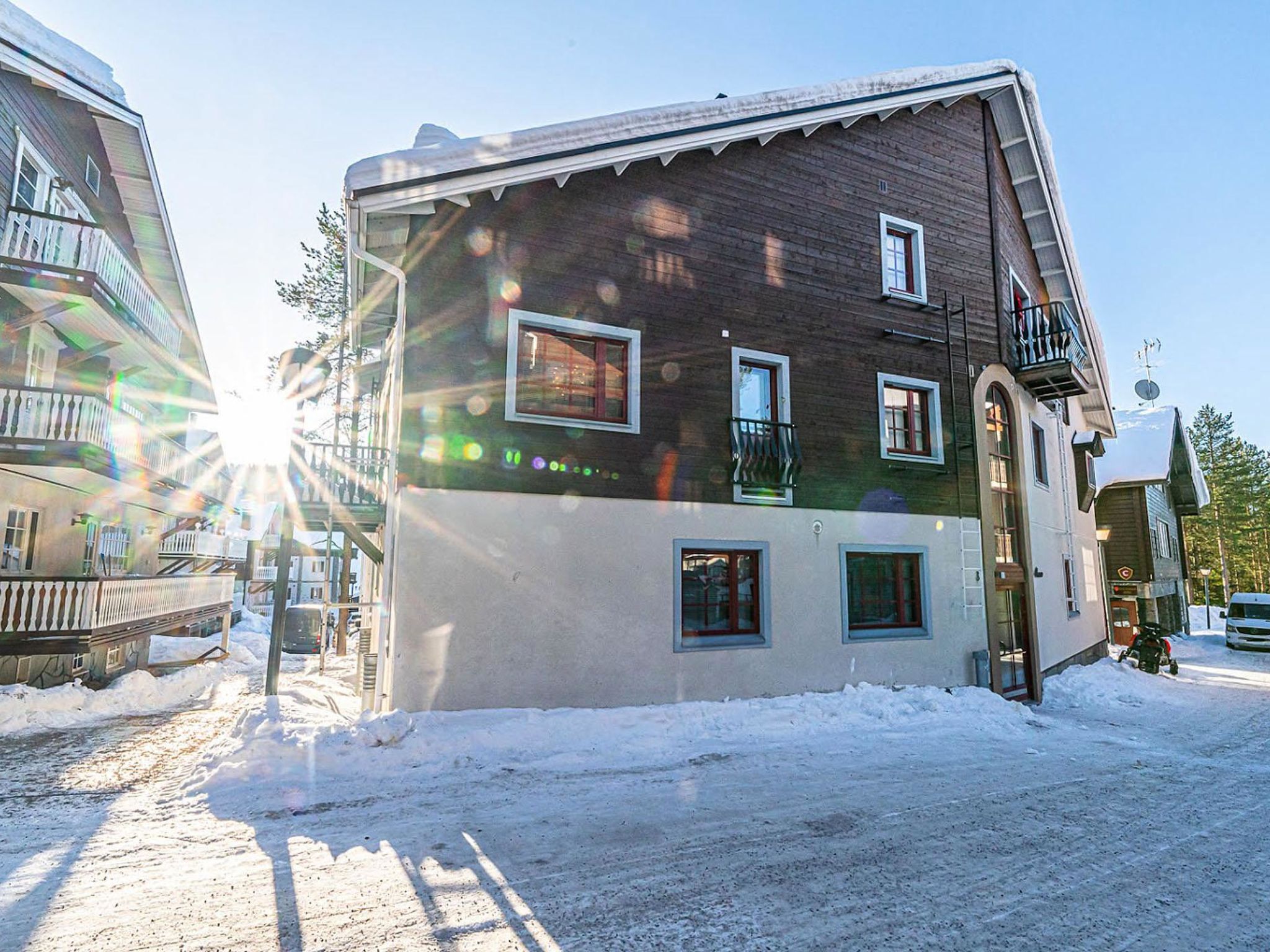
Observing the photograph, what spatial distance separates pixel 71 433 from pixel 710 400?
35.4 ft

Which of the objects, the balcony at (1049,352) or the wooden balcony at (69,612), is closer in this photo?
the wooden balcony at (69,612)

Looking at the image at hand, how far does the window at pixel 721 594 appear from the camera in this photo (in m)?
10.4

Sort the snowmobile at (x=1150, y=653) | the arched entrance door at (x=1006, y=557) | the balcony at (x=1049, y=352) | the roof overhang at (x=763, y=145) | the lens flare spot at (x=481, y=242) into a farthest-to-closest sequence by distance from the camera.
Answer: the snowmobile at (x=1150, y=653)
the balcony at (x=1049, y=352)
the arched entrance door at (x=1006, y=557)
the lens flare spot at (x=481, y=242)
the roof overhang at (x=763, y=145)

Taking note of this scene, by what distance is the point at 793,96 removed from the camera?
1224 centimetres

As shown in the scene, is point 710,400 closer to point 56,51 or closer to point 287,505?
point 287,505

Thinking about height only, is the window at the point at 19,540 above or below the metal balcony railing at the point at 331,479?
below

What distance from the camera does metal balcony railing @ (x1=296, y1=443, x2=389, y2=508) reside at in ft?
33.6

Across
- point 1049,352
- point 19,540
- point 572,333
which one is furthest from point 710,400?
point 19,540

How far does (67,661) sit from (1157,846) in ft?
55.3

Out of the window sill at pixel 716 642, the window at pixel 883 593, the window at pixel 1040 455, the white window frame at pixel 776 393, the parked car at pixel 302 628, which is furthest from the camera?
the parked car at pixel 302 628

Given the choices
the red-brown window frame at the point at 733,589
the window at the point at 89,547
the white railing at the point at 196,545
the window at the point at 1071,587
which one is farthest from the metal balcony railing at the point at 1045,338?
the white railing at the point at 196,545

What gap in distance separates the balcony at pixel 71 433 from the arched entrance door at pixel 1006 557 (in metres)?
16.8

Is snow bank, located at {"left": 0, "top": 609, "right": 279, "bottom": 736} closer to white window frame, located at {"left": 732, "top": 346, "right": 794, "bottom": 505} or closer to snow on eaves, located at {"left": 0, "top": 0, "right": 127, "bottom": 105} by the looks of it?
snow on eaves, located at {"left": 0, "top": 0, "right": 127, "bottom": 105}

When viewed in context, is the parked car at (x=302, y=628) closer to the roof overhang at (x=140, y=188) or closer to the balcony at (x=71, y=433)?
the roof overhang at (x=140, y=188)
